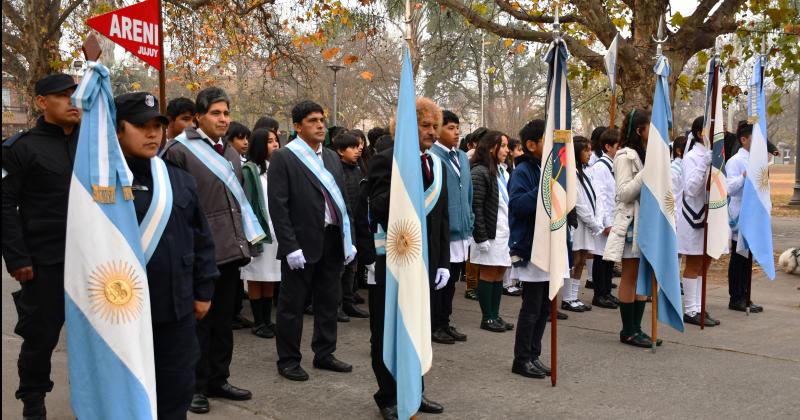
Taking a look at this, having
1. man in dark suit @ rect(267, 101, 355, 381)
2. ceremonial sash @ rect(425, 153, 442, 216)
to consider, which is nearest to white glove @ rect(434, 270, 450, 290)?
ceremonial sash @ rect(425, 153, 442, 216)

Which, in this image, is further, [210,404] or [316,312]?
[316,312]

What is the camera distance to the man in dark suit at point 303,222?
5.73 m

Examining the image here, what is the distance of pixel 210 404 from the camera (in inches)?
207

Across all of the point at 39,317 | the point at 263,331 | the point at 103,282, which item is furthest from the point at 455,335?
the point at 103,282

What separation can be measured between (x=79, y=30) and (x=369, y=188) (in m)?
16.4

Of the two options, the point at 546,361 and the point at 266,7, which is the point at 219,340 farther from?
the point at 266,7

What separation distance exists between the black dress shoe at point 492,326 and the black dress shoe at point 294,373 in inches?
92.1

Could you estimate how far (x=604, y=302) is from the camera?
8875mm

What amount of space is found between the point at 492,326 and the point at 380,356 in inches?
113

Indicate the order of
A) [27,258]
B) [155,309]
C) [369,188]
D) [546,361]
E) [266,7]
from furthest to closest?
1. [266,7]
2. [546,361]
3. [369,188]
4. [27,258]
5. [155,309]

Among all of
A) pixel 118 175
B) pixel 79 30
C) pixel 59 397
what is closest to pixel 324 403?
pixel 59 397

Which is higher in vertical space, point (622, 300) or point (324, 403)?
point (622, 300)

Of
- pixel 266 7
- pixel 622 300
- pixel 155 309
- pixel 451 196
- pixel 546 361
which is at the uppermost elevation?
pixel 266 7

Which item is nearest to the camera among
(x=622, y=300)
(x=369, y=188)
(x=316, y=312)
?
(x=369, y=188)
